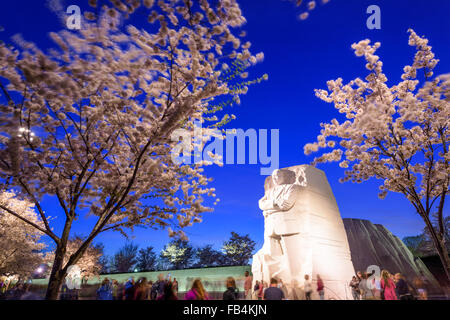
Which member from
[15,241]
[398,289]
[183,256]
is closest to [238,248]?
[183,256]

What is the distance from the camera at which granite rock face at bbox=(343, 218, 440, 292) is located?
1833 centimetres

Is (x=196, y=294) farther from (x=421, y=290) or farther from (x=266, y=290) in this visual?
(x=421, y=290)

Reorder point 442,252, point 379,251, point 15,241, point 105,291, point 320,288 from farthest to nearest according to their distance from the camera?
point 379,251
point 15,241
point 320,288
point 105,291
point 442,252

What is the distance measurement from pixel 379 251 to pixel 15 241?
90.0 feet

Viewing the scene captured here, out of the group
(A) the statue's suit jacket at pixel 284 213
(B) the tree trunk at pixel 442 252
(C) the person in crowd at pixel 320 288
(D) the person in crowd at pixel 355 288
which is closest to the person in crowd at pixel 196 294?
(C) the person in crowd at pixel 320 288

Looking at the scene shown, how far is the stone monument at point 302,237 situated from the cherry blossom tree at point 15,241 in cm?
1607

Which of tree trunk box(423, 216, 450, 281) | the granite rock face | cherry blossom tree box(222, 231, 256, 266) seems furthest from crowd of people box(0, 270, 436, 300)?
cherry blossom tree box(222, 231, 256, 266)

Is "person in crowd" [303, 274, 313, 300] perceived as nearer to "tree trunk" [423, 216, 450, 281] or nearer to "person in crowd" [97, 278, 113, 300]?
"tree trunk" [423, 216, 450, 281]

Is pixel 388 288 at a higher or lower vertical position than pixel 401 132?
lower

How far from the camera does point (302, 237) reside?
375 inches

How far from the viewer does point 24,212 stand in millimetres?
20828

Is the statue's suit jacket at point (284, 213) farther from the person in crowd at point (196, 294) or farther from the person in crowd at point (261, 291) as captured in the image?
the person in crowd at point (196, 294)
